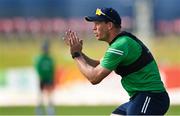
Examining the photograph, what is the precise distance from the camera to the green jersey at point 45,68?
66.3 feet

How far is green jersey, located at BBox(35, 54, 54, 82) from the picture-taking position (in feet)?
66.3

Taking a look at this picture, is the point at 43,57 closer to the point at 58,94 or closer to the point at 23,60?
the point at 58,94

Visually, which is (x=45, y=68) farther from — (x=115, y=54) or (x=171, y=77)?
(x=115, y=54)

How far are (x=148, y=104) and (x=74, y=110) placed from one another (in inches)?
540

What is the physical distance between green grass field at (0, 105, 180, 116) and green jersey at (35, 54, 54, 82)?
3.30 feet

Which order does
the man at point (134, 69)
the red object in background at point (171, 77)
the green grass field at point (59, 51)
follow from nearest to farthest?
the man at point (134, 69) → the red object in background at point (171, 77) → the green grass field at point (59, 51)

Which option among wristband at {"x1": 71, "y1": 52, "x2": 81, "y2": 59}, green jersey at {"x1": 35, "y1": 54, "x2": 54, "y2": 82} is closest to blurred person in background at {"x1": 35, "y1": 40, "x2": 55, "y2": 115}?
green jersey at {"x1": 35, "y1": 54, "x2": 54, "y2": 82}

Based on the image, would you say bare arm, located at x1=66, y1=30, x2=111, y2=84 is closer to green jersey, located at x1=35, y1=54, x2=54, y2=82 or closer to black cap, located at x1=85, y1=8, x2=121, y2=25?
black cap, located at x1=85, y1=8, x2=121, y2=25

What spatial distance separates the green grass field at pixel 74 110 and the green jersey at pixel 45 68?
1.00 meters

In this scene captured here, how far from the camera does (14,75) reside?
1010 inches

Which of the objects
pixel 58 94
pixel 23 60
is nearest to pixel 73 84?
pixel 58 94

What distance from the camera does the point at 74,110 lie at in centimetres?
2136

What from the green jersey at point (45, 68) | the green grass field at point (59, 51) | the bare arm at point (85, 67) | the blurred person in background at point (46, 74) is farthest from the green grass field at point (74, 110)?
the green grass field at point (59, 51)

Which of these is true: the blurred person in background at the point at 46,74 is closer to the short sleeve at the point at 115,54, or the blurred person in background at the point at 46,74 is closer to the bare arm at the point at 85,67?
the bare arm at the point at 85,67
